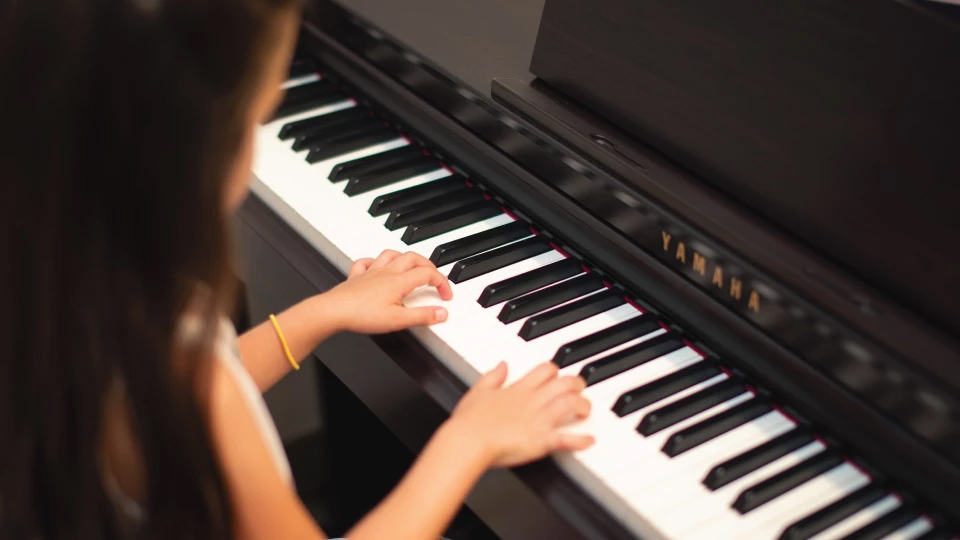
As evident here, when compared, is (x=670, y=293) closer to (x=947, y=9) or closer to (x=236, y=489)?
(x=947, y=9)

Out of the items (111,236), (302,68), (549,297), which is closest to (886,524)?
(549,297)

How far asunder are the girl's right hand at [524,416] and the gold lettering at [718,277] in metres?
0.20

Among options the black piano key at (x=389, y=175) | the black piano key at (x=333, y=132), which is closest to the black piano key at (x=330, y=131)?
the black piano key at (x=333, y=132)

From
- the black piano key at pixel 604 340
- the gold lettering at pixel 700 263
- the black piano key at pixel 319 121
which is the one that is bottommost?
the black piano key at pixel 604 340

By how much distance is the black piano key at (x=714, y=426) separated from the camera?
44.6 inches

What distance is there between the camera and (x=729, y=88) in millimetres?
1228

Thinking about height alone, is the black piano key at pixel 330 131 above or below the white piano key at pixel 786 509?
above

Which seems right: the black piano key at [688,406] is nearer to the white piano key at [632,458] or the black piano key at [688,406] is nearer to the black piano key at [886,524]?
the white piano key at [632,458]

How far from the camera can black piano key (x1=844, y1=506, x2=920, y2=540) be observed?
1.06m

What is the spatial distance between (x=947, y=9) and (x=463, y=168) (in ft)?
2.41

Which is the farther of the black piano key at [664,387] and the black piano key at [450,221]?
the black piano key at [450,221]

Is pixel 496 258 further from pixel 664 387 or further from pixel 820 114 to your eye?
pixel 820 114

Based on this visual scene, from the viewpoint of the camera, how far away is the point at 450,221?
4.85 feet

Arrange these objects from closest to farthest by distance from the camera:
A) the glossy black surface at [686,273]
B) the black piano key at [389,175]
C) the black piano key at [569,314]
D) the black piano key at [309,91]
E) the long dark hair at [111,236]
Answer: the long dark hair at [111,236] < the glossy black surface at [686,273] < the black piano key at [569,314] < the black piano key at [389,175] < the black piano key at [309,91]
